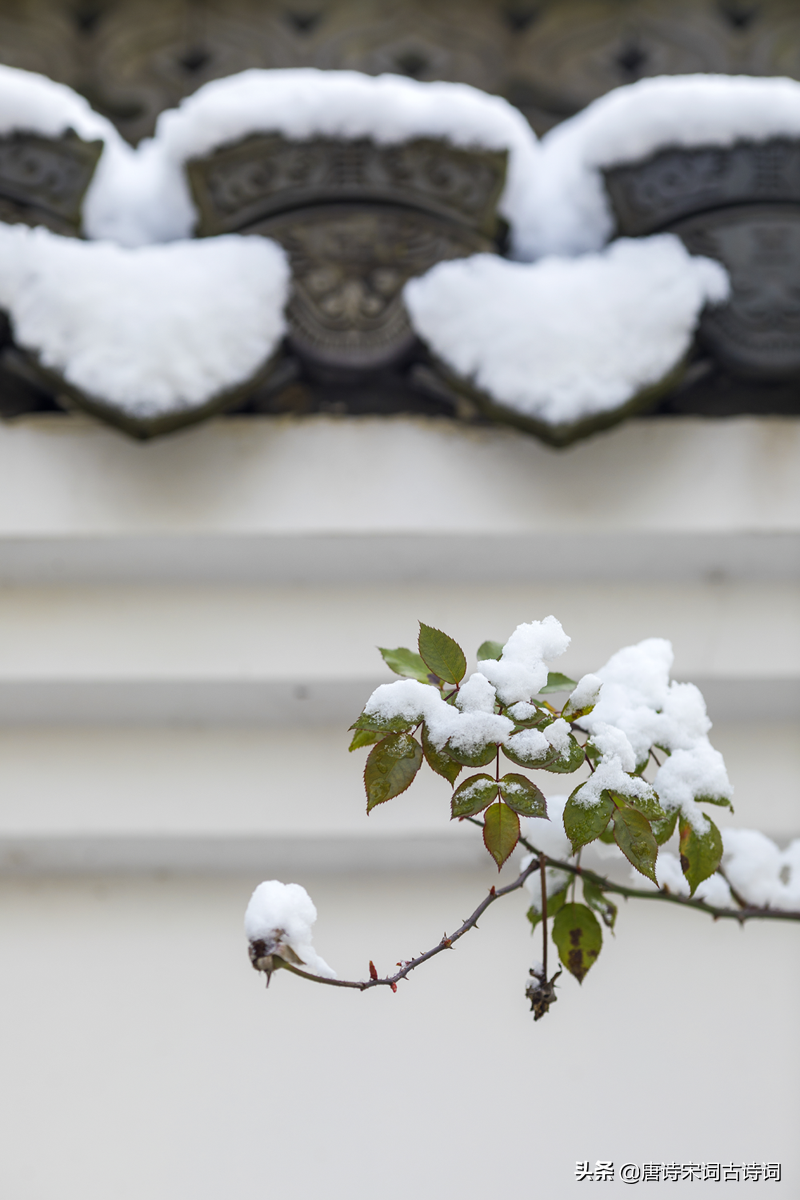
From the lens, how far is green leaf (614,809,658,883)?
1.45 feet

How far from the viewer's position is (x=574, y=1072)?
908 mm

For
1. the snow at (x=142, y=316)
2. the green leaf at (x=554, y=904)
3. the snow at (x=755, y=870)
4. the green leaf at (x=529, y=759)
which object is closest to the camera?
the green leaf at (x=529, y=759)

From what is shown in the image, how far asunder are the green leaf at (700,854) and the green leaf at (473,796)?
0.12m

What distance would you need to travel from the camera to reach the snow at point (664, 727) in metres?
0.51

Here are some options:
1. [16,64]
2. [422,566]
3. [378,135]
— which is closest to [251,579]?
[422,566]

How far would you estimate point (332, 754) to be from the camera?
0.96 meters

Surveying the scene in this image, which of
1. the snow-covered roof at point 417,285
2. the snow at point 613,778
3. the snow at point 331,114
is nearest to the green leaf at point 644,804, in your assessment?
the snow at point 613,778

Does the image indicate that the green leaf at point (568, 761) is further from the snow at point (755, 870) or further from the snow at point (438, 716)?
the snow at point (755, 870)

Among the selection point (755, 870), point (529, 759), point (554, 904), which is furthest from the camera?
point (755, 870)

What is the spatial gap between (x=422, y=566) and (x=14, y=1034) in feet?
2.10

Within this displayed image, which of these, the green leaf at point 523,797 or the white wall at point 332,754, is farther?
the white wall at point 332,754

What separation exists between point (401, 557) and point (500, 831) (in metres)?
0.54

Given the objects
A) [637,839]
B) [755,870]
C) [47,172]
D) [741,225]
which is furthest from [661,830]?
[47,172]

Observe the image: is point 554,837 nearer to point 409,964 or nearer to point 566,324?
point 409,964
